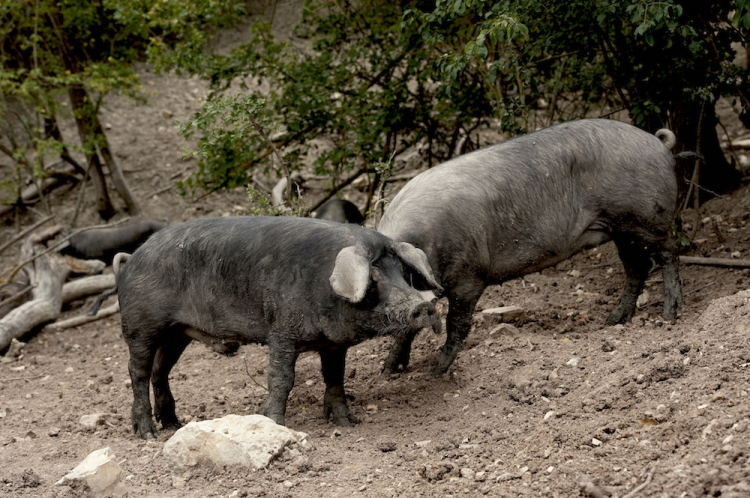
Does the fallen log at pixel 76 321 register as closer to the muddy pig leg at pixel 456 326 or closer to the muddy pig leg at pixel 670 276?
the muddy pig leg at pixel 456 326

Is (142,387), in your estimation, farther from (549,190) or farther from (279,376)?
(549,190)

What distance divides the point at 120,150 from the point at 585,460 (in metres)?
11.6

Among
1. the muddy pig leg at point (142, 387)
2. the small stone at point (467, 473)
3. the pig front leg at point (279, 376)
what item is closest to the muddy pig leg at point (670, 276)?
the small stone at point (467, 473)

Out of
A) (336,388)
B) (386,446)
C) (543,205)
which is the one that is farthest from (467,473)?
(543,205)

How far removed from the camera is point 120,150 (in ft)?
44.5

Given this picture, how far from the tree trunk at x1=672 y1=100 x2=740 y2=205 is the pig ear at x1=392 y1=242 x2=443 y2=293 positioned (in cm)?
315

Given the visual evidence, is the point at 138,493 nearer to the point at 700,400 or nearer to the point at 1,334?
the point at 700,400

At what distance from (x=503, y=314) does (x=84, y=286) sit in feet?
18.6

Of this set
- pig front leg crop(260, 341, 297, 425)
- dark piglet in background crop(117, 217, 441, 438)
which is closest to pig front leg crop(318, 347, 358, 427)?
dark piglet in background crop(117, 217, 441, 438)

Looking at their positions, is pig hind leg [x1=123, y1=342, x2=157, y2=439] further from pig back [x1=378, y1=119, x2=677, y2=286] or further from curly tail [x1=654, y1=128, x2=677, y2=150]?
curly tail [x1=654, y1=128, x2=677, y2=150]

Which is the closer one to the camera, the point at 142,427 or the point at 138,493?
the point at 138,493

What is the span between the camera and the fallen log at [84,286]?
9.57 meters

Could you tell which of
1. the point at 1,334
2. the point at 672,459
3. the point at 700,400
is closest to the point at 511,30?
the point at 700,400

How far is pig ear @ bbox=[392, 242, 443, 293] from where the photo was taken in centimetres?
441
